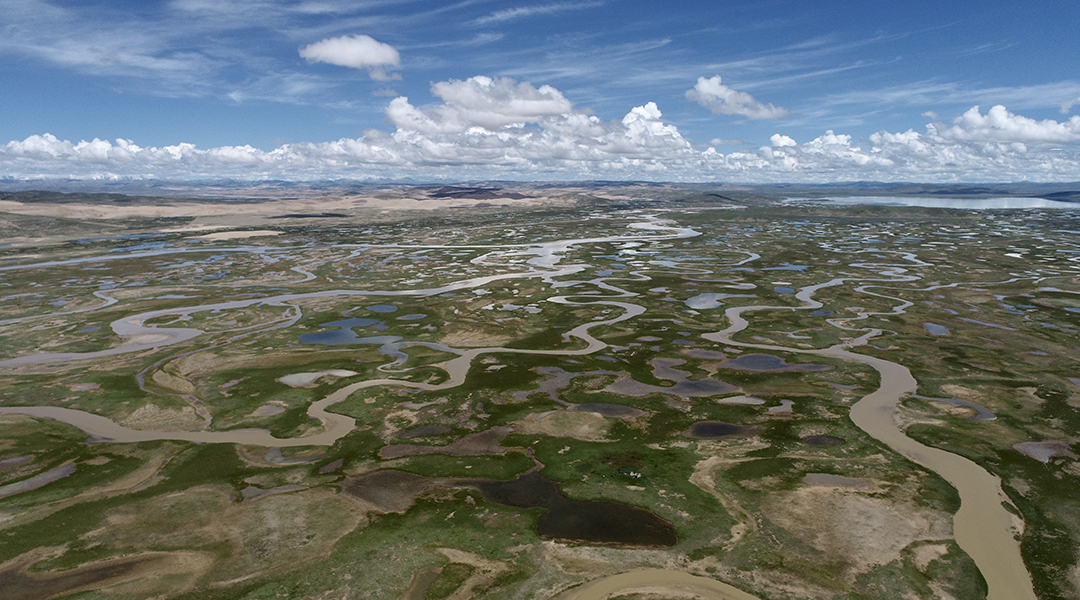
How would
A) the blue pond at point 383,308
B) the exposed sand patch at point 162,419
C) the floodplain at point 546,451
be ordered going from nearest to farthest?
the floodplain at point 546,451, the exposed sand patch at point 162,419, the blue pond at point 383,308

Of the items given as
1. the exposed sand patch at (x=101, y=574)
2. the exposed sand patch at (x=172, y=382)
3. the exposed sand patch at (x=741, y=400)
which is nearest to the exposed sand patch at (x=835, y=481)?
the exposed sand patch at (x=741, y=400)

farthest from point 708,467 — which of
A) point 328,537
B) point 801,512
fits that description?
point 328,537

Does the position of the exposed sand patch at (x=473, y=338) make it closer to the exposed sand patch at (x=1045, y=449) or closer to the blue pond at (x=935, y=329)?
the exposed sand patch at (x=1045, y=449)

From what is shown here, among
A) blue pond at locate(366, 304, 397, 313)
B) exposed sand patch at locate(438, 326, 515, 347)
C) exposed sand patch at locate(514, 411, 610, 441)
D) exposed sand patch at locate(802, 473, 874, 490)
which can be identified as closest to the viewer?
exposed sand patch at locate(802, 473, 874, 490)

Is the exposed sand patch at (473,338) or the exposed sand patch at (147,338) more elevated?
the exposed sand patch at (147,338)

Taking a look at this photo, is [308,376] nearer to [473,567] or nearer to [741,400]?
[473,567]

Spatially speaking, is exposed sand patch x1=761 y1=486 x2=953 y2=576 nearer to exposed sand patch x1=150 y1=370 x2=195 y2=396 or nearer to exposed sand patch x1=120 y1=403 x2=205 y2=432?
exposed sand patch x1=120 y1=403 x2=205 y2=432

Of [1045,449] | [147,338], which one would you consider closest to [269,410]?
[147,338]

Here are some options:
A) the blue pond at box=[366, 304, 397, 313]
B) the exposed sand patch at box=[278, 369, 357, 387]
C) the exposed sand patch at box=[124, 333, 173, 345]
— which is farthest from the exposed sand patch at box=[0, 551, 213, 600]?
the blue pond at box=[366, 304, 397, 313]
